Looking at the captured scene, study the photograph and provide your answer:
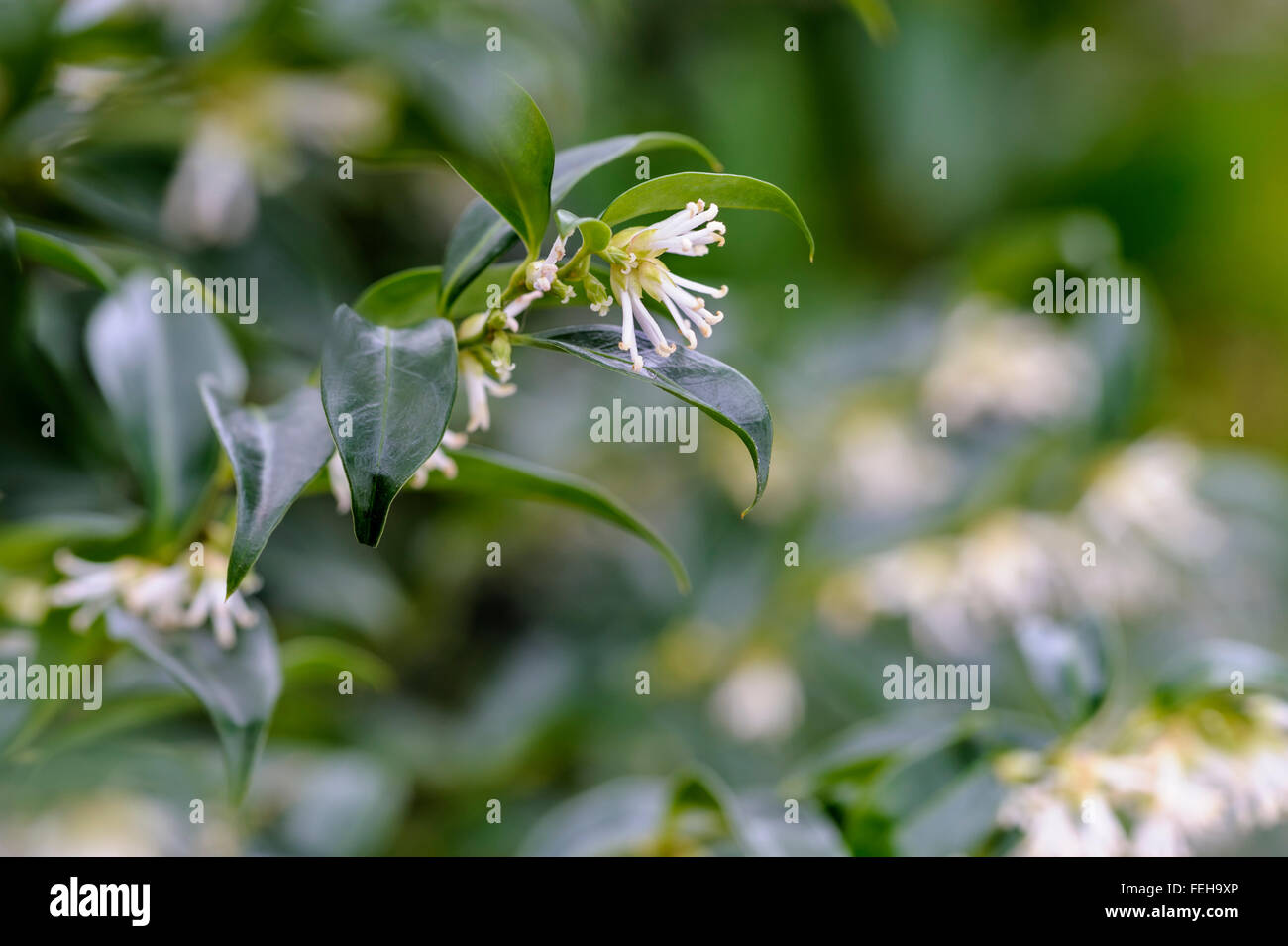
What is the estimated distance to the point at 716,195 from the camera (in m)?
0.48

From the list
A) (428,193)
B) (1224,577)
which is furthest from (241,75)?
(1224,577)

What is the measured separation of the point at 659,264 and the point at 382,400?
0.45 ft

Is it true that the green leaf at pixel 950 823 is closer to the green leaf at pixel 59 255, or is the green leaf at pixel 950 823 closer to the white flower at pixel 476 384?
the white flower at pixel 476 384

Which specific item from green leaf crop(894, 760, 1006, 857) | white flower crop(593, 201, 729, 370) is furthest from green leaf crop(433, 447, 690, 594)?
green leaf crop(894, 760, 1006, 857)

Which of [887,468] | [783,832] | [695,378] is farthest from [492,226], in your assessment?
[887,468]

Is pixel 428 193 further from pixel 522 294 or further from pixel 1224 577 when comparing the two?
pixel 1224 577

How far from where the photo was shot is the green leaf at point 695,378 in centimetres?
45

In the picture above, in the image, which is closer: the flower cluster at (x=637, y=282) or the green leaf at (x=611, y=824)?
the flower cluster at (x=637, y=282)

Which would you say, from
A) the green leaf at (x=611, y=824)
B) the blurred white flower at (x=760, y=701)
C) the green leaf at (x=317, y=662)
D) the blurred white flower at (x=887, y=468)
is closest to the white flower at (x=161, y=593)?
the green leaf at (x=317, y=662)

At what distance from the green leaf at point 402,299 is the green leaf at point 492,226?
16mm

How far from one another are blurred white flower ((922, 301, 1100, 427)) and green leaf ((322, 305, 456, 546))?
2.93 feet

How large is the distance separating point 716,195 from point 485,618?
A: 104 centimetres

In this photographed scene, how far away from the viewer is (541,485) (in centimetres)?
60

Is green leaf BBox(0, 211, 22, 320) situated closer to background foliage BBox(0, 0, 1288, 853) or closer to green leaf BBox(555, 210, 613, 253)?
background foliage BBox(0, 0, 1288, 853)
